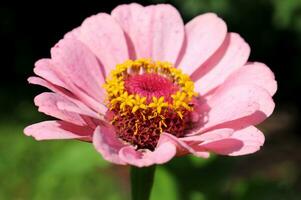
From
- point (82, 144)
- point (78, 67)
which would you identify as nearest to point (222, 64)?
point (78, 67)

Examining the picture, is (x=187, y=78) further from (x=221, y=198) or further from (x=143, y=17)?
(x=221, y=198)

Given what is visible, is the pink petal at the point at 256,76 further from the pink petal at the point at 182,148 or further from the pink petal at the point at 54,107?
the pink petal at the point at 54,107

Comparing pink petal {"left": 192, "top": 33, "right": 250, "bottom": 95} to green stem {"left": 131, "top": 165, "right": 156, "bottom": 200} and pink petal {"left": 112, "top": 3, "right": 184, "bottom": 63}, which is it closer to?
pink petal {"left": 112, "top": 3, "right": 184, "bottom": 63}

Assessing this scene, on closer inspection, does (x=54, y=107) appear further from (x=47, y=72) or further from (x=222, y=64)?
(x=222, y=64)

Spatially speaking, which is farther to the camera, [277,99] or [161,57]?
[277,99]

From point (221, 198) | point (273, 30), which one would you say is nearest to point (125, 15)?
point (221, 198)

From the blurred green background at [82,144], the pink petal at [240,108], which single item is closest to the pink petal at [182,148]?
the pink petal at [240,108]
